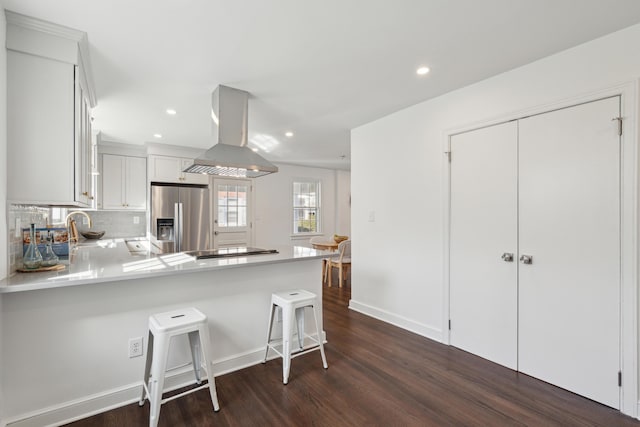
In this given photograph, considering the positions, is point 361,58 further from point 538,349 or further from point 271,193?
point 271,193

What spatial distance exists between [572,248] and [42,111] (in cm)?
361

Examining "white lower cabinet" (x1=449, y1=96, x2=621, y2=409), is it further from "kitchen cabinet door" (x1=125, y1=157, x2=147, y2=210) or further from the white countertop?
"kitchen cabinet door" (x1=125, y1=157, x2=147, y2=210)

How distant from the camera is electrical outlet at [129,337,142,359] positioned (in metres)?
2.00

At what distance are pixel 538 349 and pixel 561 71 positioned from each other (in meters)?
2.06

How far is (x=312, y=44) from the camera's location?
2.07m

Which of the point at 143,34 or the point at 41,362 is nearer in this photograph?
the point at 41,362

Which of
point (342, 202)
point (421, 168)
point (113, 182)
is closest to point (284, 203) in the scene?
point (342, 202)

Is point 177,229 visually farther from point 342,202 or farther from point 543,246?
point 543,246

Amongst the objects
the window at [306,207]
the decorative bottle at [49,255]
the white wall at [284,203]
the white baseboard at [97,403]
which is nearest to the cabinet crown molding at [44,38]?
the decorative bottle at [49,255]

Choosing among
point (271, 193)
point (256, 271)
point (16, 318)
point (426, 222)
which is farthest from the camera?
point (271, 193)

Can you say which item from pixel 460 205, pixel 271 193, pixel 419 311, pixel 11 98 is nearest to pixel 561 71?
pixel 460 205

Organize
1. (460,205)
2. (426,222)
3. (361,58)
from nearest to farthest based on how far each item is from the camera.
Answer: (361,58)
(460,205)
(426,222)

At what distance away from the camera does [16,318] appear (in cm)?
169

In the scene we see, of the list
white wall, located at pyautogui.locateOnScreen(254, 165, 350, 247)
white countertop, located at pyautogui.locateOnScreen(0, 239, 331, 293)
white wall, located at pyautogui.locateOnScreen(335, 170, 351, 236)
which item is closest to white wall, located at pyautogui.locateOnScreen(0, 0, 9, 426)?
white countertop, located at pyautogui.locateOnScreen(0, 239, 331, 293)
